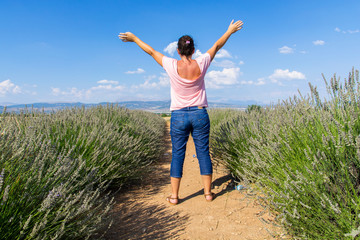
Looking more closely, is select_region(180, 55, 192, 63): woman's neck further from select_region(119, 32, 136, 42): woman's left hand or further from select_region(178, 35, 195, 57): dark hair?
select_region(119, 32, 136, 42): woman's left hand

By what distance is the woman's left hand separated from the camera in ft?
10.5

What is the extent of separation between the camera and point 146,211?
3074 mm

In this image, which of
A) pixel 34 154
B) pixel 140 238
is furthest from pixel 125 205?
pixel 34 154

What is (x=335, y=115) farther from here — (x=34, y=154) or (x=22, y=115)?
(x=22, y=115)

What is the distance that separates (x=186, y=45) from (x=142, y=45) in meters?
0.61

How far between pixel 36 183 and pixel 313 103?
2628 mm

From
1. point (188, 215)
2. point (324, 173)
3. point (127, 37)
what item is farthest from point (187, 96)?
point (324, 173)

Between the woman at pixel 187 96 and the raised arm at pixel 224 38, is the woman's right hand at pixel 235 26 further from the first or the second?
the woman at pixel 187 96

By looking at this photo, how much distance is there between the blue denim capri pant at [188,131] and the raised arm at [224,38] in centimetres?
77

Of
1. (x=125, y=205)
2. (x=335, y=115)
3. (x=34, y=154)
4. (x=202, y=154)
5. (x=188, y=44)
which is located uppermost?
(x=188, y=44)

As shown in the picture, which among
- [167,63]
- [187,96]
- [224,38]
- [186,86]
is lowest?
[187,96]

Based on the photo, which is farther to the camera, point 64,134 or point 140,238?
point 64,134

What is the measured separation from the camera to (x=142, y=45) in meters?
3.15

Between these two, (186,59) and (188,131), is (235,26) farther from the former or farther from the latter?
(188,131)
